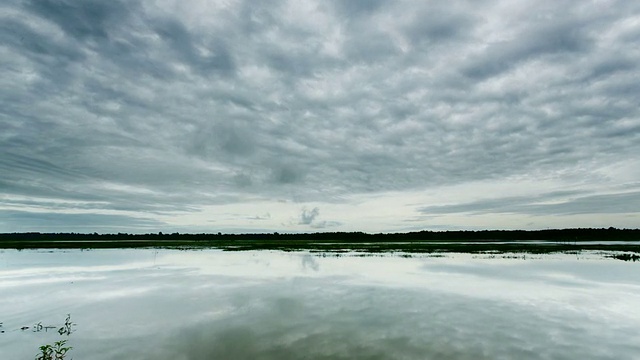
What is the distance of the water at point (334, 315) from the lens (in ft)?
39.2

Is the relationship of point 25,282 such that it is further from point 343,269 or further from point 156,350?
point 343,269

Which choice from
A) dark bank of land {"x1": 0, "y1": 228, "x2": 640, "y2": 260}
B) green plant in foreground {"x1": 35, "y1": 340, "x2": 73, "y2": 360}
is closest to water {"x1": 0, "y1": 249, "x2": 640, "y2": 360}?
green plant in foreground {"x1": 35, "y1": 340, "x2": 73, "y2": 360}

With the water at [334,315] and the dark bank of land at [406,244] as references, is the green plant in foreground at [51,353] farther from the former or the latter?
the dark bank of land at [406,244]

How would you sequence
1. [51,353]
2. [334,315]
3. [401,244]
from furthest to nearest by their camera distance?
1. [401,244]
2. [334,315]
3. [51,353]

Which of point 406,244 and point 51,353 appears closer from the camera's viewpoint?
point 51,353

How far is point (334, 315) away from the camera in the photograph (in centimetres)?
1661

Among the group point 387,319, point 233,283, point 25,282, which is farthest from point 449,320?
point 25,282

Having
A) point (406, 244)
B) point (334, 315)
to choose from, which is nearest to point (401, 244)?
point (406, 244)

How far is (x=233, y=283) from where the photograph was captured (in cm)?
2658

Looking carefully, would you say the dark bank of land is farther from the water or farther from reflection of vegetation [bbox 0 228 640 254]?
the water

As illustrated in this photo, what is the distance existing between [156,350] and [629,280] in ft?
97.2

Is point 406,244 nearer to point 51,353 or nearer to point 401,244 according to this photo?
point 401,244

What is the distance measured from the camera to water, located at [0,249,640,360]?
1196cm

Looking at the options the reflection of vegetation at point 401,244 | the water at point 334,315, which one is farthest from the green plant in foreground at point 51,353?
the reflection of vegetation at point 401,244
